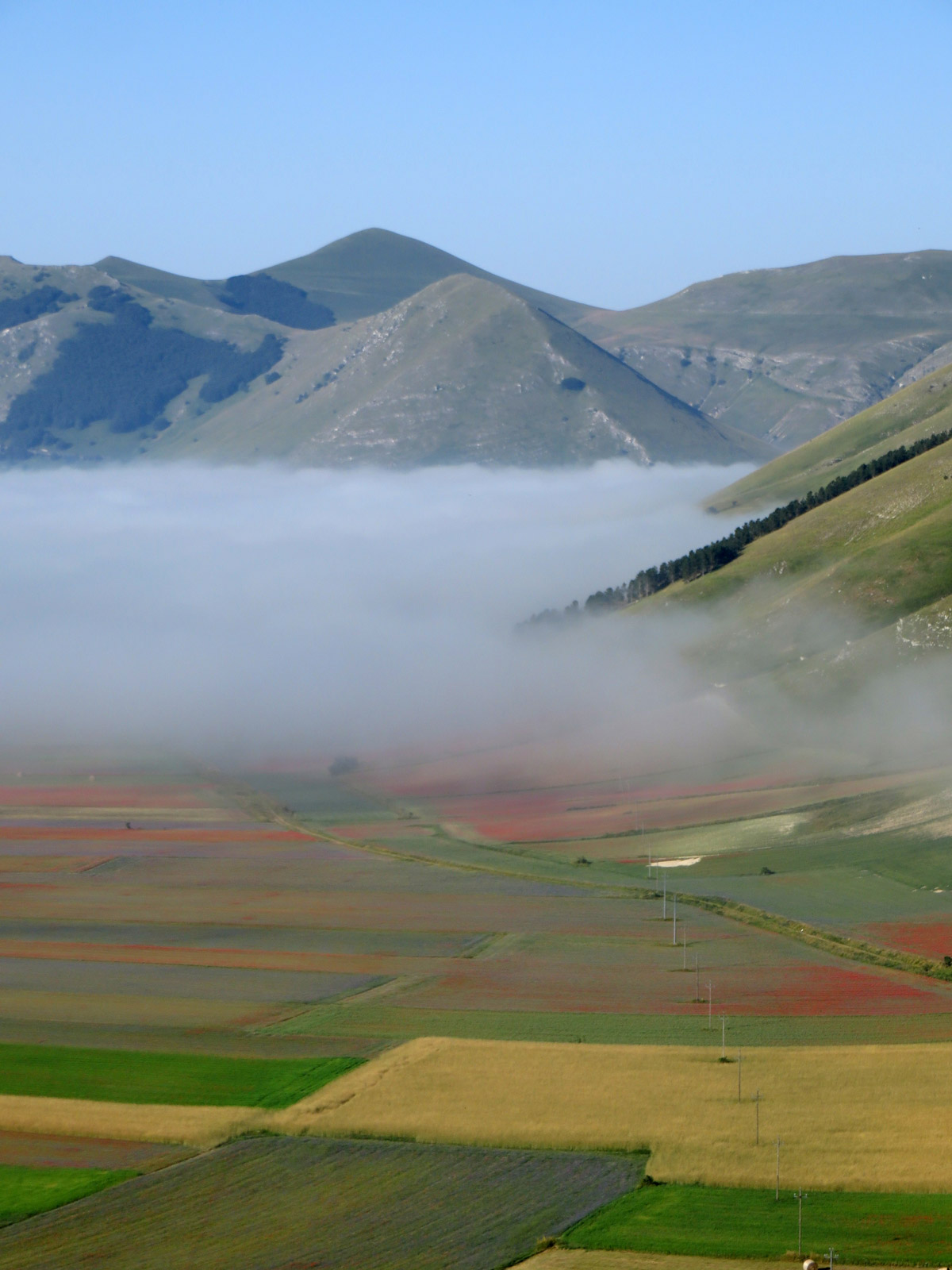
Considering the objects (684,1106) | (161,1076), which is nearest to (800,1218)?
(684,1106)

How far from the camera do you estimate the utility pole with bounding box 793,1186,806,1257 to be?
197 feet

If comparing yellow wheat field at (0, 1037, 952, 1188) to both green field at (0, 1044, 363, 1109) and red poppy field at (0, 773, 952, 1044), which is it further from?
red poppy field at (0, 773, 952, 1044)

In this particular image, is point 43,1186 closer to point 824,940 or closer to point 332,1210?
point 332,1210

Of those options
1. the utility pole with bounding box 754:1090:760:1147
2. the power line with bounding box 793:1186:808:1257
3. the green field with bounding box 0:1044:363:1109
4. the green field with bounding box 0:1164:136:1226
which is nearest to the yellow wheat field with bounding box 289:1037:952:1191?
the utility pole with bounding box 754:1090:760:1147

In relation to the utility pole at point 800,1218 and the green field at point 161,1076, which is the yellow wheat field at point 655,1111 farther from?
the green field at point 161,1076

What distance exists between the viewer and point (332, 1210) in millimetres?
65438

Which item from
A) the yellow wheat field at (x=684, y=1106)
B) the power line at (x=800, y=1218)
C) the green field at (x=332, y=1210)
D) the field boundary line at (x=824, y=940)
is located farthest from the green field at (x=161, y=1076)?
the field boundary line at (x=824, y=940)

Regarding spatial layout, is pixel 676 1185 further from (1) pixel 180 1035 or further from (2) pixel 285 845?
(2) pixel 285 845

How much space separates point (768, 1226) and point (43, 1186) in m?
32.1

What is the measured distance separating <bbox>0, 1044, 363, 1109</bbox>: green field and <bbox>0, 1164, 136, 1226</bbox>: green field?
10000 millimetres

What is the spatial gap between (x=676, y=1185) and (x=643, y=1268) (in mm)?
8498

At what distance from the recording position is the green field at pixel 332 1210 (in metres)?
61.1

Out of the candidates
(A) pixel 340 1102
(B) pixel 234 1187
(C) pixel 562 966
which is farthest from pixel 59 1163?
(C) pixel 562 966

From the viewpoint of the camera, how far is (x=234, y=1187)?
68.4m
